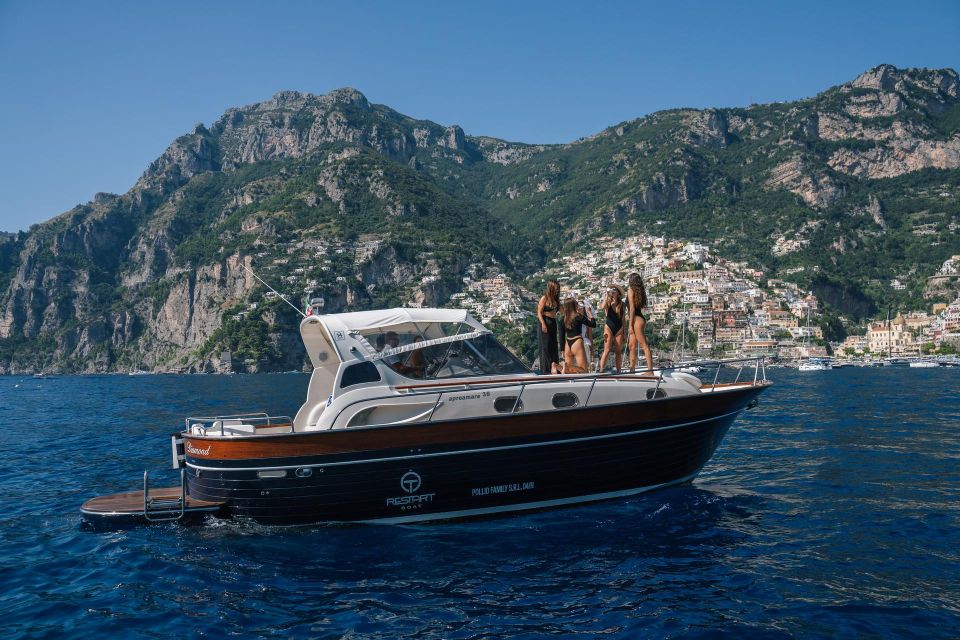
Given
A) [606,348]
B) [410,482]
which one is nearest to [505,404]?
[410,482]

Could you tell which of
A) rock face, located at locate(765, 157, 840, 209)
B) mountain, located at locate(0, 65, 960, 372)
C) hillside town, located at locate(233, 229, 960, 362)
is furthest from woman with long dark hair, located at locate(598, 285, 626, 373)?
rock face, located at locate(765, 157, 840, 209)

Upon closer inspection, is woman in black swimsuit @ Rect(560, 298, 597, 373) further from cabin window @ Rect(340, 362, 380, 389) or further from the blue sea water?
cabin window @ Rect(340, 362, 380, 389)

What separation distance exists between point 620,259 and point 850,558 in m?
155

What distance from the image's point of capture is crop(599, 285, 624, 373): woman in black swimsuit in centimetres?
1087

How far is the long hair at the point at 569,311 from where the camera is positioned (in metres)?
10.8

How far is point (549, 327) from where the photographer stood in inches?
441

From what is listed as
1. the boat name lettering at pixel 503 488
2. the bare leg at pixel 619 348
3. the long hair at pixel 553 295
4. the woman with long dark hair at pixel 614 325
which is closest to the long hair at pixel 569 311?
the long hair at pixel 553 295

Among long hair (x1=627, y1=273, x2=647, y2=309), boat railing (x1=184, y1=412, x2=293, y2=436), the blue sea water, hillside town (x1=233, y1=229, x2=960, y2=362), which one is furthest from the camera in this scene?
hillside town (x1=233, y1=229, x2=960, y2=362)

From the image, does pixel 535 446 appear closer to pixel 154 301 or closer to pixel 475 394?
pixel 475 394

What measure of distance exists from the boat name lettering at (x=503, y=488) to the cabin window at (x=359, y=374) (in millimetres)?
2186

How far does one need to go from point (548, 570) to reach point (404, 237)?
14266cm

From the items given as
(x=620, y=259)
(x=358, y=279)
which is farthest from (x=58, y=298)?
(x=620, y=259)

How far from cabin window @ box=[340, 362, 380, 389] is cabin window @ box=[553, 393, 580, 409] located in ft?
8.74

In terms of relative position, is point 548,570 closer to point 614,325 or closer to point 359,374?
point 359,374
